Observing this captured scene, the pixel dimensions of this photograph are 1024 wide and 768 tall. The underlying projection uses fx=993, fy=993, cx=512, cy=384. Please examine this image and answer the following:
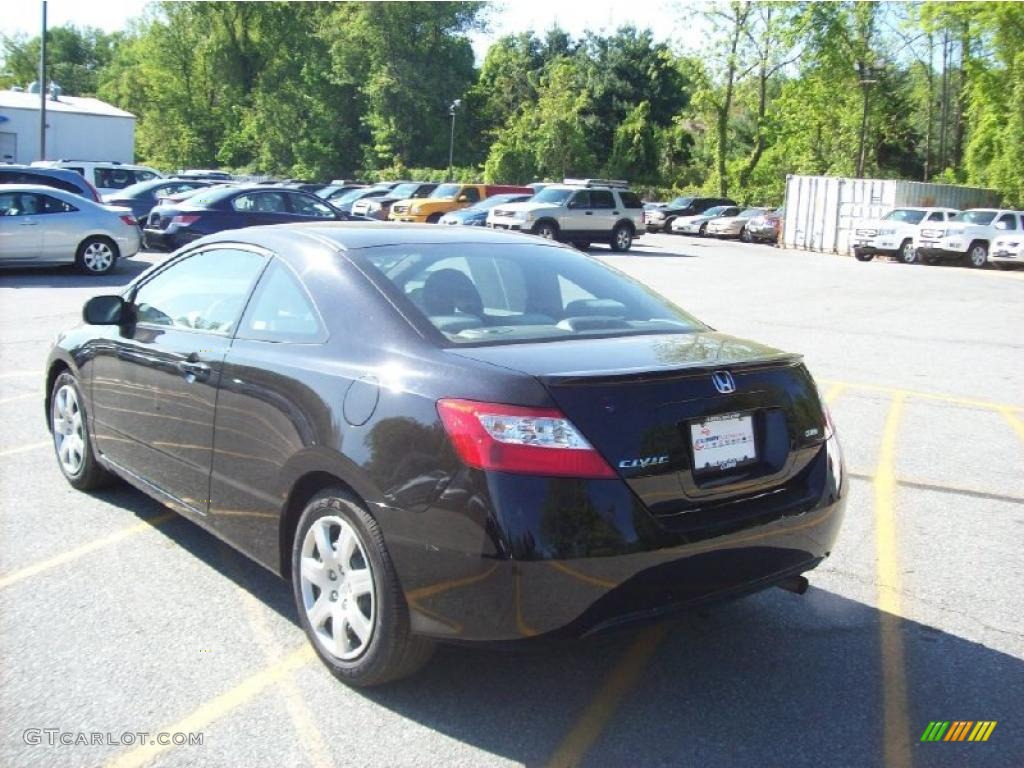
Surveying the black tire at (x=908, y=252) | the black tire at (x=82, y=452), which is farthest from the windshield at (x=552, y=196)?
the black tire at (x=82, y=452)

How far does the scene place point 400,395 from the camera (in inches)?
124

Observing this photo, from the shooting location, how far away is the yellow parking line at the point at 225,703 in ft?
9.72

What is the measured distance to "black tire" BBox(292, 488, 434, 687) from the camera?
3.13m

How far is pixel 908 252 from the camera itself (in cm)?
3192

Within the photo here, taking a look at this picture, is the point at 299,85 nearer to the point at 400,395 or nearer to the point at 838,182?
the point at 838,182

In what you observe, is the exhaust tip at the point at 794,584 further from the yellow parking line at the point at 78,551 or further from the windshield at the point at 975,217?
the windshield at the point at 975,217

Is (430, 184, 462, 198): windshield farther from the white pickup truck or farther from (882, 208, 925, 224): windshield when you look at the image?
(882, 208, 925, 224): windshield

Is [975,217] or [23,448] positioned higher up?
[975,217]

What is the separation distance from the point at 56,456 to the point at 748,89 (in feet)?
186

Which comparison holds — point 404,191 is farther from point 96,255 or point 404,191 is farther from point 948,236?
point 96,255

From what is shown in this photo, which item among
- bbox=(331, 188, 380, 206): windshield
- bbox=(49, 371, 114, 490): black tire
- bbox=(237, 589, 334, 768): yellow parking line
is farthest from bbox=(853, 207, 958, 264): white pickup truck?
bbox=(237, 589, 334, 768): yellow parking line

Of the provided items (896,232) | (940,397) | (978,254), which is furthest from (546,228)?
(940,397)

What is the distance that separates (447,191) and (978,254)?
1704cm

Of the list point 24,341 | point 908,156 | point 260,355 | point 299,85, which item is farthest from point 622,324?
point 299,85
